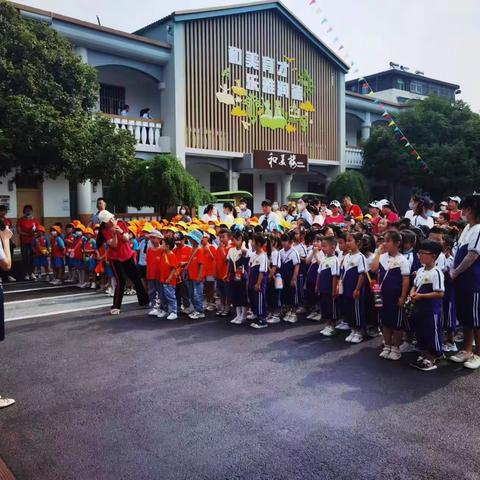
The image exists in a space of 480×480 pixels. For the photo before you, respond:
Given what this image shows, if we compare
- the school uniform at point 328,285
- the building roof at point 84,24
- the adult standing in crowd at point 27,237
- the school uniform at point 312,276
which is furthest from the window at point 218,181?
the school uniform at point 328,285

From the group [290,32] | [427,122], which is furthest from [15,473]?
[427,122]

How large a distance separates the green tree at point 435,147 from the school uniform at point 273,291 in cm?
1570

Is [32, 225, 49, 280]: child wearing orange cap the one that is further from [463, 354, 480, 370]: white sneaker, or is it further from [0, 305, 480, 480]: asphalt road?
[463, 354, 480, 370]: white sneaker

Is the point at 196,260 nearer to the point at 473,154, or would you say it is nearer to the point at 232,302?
the point at 232,302

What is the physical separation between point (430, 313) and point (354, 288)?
1176 mm

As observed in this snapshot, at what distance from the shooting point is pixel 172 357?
529 centimetres

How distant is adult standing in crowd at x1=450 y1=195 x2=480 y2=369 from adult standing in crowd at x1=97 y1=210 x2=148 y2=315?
4501 millimetres

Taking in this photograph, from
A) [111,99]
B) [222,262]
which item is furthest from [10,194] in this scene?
[222,262]

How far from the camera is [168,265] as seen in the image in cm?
710

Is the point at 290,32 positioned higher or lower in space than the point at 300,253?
higher

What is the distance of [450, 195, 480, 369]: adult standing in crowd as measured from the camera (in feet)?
15.9

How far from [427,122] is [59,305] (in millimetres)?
17958

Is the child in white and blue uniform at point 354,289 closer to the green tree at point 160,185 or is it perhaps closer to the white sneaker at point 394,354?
the white sneaker at point 394,354

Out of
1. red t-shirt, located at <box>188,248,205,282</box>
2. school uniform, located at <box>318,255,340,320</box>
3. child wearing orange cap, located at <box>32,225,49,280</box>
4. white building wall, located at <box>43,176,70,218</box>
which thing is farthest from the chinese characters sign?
school uniform, located at <box>318,255,340,320</box>
